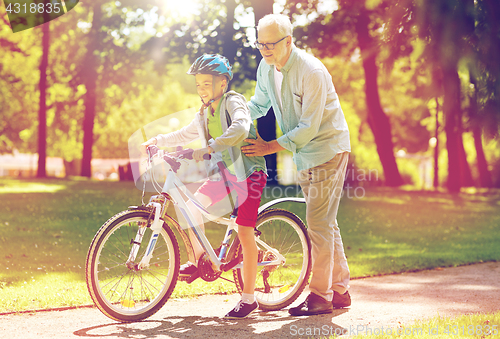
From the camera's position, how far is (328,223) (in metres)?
4.44

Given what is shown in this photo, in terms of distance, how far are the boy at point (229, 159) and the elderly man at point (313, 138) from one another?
0.17 m

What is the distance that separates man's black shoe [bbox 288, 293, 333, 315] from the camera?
4.39 meters

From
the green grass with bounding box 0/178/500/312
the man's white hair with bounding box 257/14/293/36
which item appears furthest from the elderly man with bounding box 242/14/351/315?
the green grass with bounding box 0/178/500/312

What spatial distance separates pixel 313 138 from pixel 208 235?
88.0 inches

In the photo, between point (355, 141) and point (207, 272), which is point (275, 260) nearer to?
point (207, 272)

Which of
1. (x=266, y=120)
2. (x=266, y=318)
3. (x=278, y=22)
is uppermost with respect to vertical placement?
(x=266, y=120)

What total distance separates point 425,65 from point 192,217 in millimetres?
7759

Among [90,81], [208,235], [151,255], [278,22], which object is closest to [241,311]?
[151,255]

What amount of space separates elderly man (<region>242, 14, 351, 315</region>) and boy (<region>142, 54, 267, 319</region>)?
0.55 ft

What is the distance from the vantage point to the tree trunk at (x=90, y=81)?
2098 centimetres

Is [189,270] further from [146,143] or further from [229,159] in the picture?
[146,143]

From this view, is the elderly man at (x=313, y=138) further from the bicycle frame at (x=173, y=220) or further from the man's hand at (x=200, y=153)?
the bicycle frame at (x=173, y=220)

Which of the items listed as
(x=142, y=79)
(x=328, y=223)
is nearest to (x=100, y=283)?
(x=328, y=223)

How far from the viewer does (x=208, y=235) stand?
611cm
